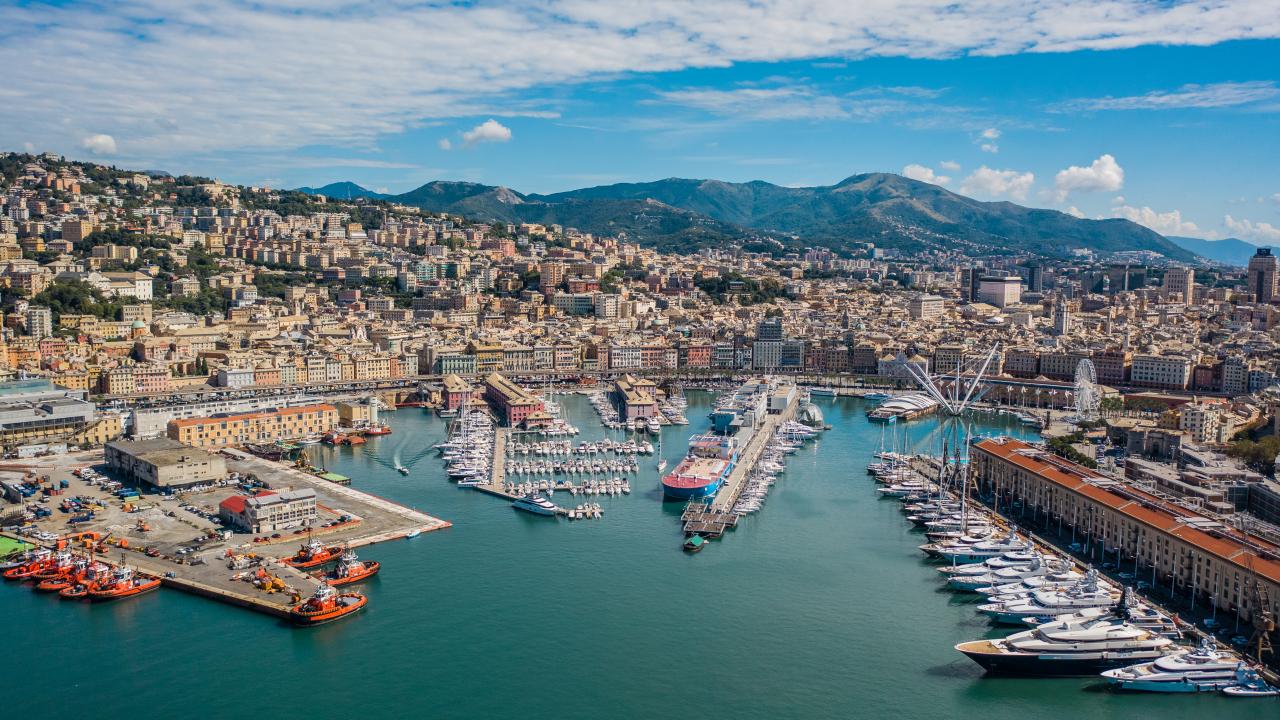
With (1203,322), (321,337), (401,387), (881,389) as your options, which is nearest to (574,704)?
(401,387)

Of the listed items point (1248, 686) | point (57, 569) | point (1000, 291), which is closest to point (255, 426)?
point (57, 569)

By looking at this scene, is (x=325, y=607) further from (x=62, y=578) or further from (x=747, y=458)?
(x=747, y=458)

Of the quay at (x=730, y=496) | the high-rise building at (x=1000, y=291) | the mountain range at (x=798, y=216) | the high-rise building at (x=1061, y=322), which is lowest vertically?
the quay at (x=730, y=496)

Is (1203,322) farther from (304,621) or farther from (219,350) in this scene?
(304,621)

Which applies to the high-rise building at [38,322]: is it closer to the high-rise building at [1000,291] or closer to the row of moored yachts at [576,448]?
the row of moored yachts at [576,448]

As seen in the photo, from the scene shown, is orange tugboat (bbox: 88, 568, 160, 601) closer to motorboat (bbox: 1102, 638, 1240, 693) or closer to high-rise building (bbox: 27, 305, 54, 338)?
motorboat (bbox: 1102, 638, 1240, 693)

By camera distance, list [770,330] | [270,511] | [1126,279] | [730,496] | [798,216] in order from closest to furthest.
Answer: [270,511]
[730,496]
[770,330]
[1126,279]
[798,216]

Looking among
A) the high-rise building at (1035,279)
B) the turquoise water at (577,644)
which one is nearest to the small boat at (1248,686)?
the turquoise water at (577,644)
